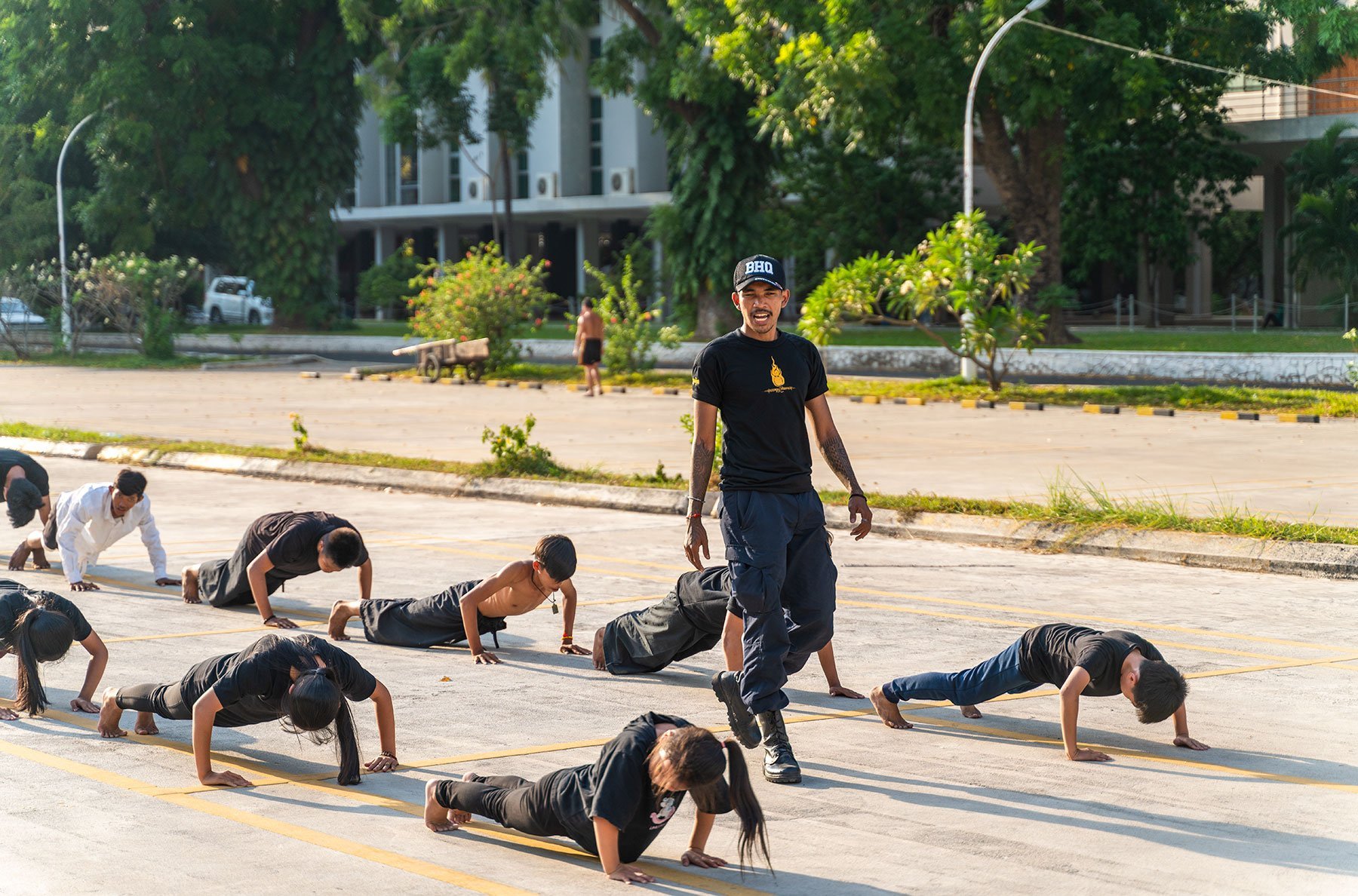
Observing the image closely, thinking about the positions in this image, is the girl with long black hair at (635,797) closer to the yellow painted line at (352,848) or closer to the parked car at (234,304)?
the yellow painted line at (352,848)

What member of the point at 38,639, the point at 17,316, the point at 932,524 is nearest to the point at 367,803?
the point at 38,639

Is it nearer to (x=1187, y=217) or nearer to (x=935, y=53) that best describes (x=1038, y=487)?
(x=935, y=53)

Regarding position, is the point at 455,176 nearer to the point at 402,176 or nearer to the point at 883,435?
the point at 402,176

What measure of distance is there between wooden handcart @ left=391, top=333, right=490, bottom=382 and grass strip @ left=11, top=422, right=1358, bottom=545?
15341 millimetres

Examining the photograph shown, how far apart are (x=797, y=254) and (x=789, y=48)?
20419 millimetres

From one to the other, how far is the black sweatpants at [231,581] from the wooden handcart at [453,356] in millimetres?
23823

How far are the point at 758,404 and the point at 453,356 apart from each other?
28.3 meters

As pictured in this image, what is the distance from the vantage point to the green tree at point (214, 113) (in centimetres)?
4884

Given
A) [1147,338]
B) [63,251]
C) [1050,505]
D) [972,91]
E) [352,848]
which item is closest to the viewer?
[352,848]

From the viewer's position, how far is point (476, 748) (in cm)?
657

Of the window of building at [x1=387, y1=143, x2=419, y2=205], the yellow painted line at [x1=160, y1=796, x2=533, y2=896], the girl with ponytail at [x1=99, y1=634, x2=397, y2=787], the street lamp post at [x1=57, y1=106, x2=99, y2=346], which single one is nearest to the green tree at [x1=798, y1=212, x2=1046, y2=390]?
the girl with ponytail at [x1=99, y1=634, x2=397, y2=787]

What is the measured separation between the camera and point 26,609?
7.09 metres

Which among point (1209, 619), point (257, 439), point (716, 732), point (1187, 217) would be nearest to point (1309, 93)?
point (1187, 217)

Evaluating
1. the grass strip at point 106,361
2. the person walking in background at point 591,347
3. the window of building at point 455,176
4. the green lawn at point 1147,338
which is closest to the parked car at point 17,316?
the green lawn at point 1147,338
